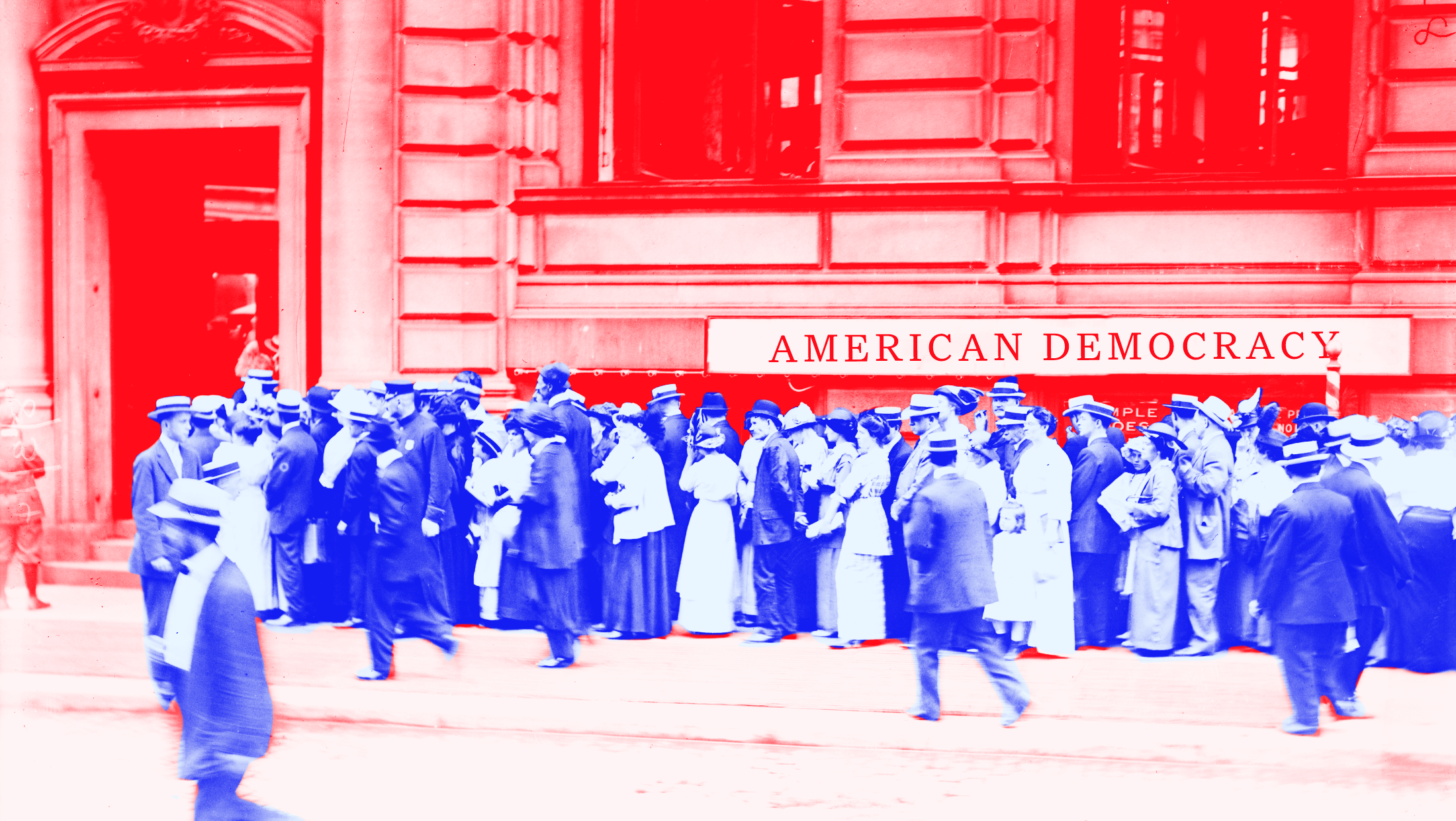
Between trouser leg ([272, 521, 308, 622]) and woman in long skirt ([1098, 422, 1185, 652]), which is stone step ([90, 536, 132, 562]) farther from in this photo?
woman in long skirt ([1098, 422, 1185, 652])

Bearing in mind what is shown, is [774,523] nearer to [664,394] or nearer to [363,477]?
[664,394]

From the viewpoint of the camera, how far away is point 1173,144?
11695mm

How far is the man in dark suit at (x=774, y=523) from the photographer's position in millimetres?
9945

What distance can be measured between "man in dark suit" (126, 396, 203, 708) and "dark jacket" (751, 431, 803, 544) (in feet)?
12.5

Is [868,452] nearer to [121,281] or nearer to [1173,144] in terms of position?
[1173,144]

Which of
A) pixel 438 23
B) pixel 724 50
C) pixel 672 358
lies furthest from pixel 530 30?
pixel 672 358

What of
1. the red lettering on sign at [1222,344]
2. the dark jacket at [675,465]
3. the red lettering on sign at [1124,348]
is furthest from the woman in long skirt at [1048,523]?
the dark jacket at [675,465]

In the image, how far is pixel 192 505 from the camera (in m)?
5.85

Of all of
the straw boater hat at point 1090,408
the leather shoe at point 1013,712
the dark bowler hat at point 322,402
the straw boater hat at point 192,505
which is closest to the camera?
the straw boater hat at point 192,505

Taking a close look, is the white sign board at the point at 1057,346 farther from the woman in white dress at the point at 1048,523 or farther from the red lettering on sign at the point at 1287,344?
the woman in white dress at the point at 1048,523

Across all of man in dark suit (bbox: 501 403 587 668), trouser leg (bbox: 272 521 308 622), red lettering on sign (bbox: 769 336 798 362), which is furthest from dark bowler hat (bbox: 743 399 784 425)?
trouser leg (bbox: 272 521 308 622)

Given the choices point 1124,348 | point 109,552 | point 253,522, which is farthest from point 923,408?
point 109,552

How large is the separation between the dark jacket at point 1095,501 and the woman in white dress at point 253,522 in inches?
229

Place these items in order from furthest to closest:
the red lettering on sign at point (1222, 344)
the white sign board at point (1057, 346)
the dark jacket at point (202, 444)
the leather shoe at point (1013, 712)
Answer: the red lettering on sign at point (1222, 344), the white sign board at point (1057, 346), the dark jacket at point (202, 444), the leather shoe at point (1013, 712)
